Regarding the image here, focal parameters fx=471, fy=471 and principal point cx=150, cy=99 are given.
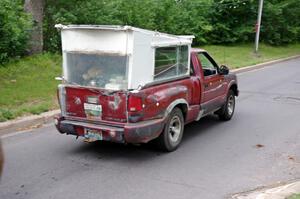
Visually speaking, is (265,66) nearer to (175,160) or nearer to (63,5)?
(63,5)

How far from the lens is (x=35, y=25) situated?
15.1m

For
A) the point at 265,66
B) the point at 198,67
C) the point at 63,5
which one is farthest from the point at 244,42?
the point at 198,67

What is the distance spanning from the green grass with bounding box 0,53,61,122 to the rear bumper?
2366 millimetres

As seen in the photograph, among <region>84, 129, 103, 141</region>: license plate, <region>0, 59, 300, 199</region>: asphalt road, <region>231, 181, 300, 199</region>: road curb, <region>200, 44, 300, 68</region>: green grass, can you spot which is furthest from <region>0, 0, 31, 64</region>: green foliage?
<region>231, 181, 300, 199</region>: road curb

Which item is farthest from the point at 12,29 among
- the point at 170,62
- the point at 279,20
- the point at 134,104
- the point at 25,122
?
the point at 279,20

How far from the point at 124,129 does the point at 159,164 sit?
75 cm

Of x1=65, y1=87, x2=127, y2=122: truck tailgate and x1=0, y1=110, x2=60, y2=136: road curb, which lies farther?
x1=0, y1=110, x2=60, y2=136: road curb

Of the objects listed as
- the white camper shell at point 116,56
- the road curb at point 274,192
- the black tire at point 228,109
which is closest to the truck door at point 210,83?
the black tire at point 228,109

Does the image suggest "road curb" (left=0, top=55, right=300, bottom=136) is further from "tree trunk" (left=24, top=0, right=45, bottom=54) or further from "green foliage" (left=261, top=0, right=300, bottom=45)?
"green foliage" (left=261, top=0, right=300, bottom=45)

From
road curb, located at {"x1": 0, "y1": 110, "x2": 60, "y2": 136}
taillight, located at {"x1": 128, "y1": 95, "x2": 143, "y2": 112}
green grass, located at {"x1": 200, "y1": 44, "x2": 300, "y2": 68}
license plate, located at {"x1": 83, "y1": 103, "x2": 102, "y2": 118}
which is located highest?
taillight, located at {"x1": 128, "y1": 95, "x2": 143, "y2": 112}

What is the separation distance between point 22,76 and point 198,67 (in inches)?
241

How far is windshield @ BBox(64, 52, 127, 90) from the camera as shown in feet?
22.8

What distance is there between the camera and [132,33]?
6715mm

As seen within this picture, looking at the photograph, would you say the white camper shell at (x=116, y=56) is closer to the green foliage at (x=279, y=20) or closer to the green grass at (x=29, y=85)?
the green grass at (x=29, y=85)
